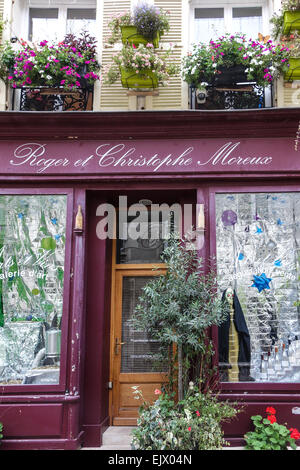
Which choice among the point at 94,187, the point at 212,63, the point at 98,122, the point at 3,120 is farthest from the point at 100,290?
the point at 212,63

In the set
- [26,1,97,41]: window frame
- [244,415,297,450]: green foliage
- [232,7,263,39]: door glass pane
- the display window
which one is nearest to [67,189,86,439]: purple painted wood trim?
the display window

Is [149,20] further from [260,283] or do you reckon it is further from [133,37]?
[260,283]

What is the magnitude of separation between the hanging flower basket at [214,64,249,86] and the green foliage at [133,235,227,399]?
249 cm

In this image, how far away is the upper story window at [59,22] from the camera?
6.71 meters

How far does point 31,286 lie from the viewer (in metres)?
5.72

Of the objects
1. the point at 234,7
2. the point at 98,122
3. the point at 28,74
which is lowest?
the point at 98,122

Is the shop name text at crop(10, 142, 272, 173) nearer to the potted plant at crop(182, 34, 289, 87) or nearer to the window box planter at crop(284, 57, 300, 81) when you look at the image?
the potted plant at crop(182, 34, 289, 87)

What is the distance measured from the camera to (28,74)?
604 centimetres

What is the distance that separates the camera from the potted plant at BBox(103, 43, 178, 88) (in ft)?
19.0

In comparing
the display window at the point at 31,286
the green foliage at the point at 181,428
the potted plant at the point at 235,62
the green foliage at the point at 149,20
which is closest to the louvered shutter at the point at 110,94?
the green foliage at the point at 149,20

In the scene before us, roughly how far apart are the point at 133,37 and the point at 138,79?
25.4 inches

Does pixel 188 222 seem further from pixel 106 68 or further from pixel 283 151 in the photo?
pixel 106 68

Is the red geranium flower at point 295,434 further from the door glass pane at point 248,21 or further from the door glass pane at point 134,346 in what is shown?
the door glass pane at point 248,21

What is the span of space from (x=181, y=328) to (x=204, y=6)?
204 inches
